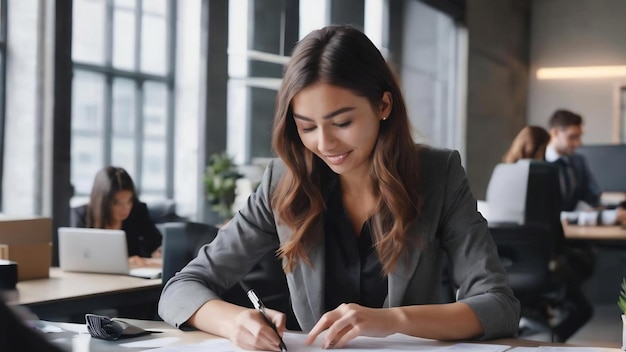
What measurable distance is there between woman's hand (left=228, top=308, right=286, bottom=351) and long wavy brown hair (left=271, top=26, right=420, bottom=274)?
30 cm

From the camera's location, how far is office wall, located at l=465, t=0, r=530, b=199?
35.9 ft

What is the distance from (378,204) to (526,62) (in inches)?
411

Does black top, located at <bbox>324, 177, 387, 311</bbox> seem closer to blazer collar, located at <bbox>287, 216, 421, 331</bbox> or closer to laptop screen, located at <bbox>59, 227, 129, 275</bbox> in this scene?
blazer collar, located at <bbox>287, 216, 421, 331</bbox>

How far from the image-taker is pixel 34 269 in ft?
11.3

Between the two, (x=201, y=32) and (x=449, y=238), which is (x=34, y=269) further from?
(x=201, y=32)

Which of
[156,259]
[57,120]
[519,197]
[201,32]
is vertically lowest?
[156,259]

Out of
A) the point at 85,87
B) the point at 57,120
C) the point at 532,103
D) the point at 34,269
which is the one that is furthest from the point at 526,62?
the point at 34,269

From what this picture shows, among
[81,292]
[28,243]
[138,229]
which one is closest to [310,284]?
[81,292]

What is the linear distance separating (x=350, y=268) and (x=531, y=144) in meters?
4.08

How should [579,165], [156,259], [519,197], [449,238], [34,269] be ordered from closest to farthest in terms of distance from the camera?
[449,238], [34,269], [156,259], [519,197], [579,165]

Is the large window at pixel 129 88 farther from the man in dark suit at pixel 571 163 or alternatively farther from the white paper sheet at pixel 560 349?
the white paper sheet at pixel 560 349

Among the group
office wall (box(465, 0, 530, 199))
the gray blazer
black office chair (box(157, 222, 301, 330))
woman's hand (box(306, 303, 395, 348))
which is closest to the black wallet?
the gray blazer

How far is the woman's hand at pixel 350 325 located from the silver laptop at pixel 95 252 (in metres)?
2.10

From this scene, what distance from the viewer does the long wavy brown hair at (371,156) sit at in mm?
1872
